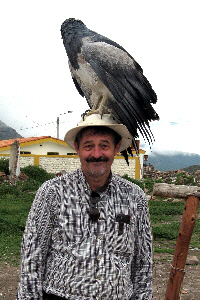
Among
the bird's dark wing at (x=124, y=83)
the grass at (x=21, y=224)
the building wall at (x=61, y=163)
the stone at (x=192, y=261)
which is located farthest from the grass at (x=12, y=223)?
the building wall at (x=61, y=163)

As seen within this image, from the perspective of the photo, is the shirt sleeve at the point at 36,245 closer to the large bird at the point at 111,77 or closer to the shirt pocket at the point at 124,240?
the shirt pocket at the point at 124,240

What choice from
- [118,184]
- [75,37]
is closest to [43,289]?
[118,184]

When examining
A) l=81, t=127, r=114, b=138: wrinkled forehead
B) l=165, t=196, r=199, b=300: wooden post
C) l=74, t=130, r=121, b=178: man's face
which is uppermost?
l=81, t=127, r=114, b=138: wrinkled forehead

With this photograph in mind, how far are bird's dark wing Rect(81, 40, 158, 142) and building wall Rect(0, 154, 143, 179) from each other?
16.3 meters

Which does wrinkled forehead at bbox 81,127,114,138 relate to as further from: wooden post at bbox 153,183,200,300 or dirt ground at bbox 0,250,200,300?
dirt ground at bbox 0,250,200,300

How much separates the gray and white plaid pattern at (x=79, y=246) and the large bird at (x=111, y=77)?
84 cm

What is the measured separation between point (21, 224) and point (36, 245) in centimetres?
634

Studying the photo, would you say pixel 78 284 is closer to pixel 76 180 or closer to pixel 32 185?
pixel 76 180

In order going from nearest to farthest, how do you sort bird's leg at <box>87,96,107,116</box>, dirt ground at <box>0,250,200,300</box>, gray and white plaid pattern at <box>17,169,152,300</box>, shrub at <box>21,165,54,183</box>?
gray and white plaid pattern at <box>17,169,152,300</box>
bird's leg at <box>87,96,107,116</box>
dirt ground at <box>0,250,200,300</box>
shrub at <box>21,165,54,183</box>

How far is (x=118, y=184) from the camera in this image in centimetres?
188

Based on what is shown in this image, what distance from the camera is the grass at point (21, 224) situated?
20.2 ft

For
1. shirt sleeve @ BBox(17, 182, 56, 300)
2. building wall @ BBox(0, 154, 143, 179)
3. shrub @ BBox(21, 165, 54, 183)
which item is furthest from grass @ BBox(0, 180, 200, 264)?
building wall @ BBox(0, 154, 143, 179)

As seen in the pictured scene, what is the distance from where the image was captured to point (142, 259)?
6.07ft

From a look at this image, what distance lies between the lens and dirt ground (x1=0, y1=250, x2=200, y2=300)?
14.0 feet
